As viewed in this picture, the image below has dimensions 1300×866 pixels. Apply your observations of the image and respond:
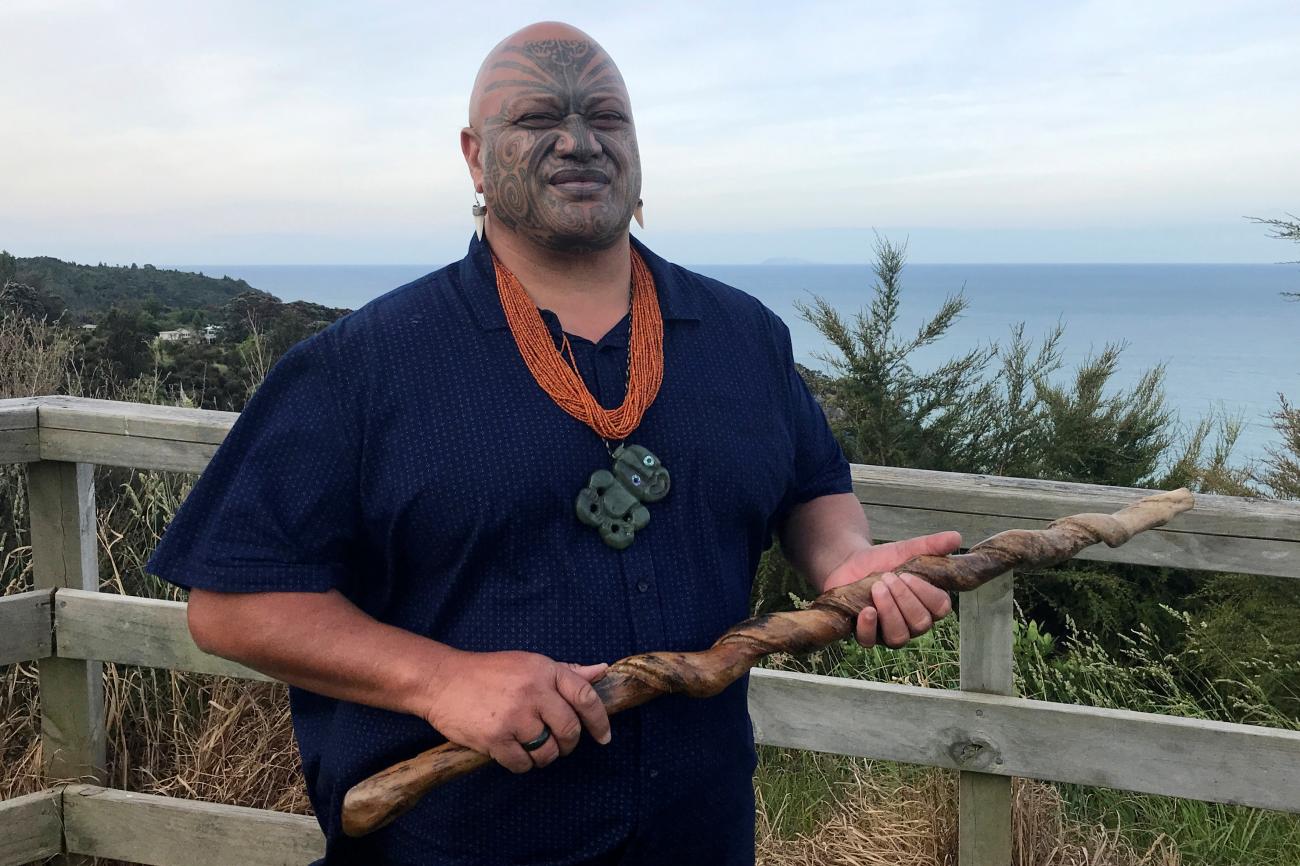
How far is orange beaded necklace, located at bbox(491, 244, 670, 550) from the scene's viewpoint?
1588mm

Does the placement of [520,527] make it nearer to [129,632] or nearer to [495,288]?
[495,288]

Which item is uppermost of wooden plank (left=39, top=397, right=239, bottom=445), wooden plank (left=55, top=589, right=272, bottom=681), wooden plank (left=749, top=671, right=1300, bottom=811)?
wooden plank (left=39, top=397, right=239, bottom=445)

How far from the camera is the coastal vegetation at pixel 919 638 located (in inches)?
115

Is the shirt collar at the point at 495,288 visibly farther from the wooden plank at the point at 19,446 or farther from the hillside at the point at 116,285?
the hillside at the point at 116,285

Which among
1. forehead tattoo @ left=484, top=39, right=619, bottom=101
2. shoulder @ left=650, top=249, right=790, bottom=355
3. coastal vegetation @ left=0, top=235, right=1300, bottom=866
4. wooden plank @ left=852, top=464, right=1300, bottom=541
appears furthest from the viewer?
coastal vegetation @ left=0, top=235, right=1300, bottom=866

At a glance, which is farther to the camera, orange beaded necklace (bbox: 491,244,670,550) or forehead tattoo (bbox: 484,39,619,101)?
forehead tattoo (bbox: 484,39,619,101)

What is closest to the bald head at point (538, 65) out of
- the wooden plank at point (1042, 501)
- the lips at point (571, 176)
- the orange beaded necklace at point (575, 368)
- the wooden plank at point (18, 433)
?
the lips at point (571, 176)

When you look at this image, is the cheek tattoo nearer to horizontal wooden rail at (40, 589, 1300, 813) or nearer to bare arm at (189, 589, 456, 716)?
bare arm at (189, 589, 456, 716)

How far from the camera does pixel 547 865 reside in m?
1.60

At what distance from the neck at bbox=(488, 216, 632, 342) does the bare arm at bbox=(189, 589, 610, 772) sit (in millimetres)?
508

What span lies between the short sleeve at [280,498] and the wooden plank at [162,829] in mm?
1256

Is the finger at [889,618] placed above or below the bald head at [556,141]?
below

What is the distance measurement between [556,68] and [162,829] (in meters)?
1.90

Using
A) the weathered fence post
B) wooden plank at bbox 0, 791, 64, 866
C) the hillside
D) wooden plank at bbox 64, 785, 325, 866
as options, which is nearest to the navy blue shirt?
the weathered fence post
